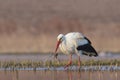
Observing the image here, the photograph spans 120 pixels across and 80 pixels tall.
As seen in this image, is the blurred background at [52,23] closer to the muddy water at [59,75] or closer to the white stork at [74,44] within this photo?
the white stork at [74,44]

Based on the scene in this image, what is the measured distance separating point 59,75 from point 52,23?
52.6 feet

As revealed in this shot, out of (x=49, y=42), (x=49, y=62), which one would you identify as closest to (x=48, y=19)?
(x=49, y=42)

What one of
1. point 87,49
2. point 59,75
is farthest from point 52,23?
point 59,75

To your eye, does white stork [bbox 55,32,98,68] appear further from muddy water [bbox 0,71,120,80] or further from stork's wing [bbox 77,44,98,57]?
muddy water [bbox 0,71,120,80]

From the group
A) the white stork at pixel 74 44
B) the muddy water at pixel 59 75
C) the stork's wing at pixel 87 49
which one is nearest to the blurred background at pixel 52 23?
the stork's wing at pixel 87 49

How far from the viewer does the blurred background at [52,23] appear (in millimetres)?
30428

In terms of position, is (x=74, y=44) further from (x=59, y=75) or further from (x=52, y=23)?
(x=52, y=23)

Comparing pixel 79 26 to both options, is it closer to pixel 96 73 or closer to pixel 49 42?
pixel 49 42

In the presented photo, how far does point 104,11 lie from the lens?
38.2 metres

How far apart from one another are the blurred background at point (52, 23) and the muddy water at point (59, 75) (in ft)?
31.2

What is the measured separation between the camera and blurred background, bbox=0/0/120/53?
3043 cm

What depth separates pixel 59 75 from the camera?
62.2 feet

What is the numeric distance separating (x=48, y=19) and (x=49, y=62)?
1499 centimetres

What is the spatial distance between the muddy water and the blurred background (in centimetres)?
951
